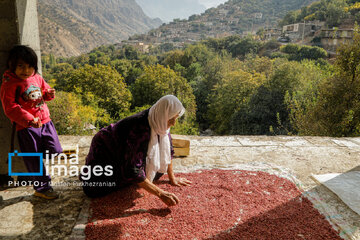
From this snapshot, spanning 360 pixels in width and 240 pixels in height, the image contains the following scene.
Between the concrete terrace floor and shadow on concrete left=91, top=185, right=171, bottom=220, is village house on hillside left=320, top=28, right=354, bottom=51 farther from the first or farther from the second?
shadow on concrete left=91, top=185, right=171, bottom=220

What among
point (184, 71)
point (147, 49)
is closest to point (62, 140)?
point (184, 71)

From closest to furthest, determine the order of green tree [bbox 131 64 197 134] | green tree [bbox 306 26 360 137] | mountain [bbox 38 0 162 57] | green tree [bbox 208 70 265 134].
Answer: green tree [bbox 306 26 360 137] < green tree [bbox 208 70 265 134] < green tree [bbox 131 64 197 134] < mountain [bbox 38 0 162 57]

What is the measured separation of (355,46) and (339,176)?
672 centimetres

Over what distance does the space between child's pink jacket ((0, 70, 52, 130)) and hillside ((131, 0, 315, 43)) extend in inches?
3792

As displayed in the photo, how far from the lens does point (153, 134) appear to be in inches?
88.7

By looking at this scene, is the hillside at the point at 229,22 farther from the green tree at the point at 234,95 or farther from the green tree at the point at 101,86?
the green tree at the point at 101,86

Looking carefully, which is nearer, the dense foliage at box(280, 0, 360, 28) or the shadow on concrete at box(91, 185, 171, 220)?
the shadow on concrete at box(91, 185, 171, 220)

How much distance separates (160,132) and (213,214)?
2.64 feet

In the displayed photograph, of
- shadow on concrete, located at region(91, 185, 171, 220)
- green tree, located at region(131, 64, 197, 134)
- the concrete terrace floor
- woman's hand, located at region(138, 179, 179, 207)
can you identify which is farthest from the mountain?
woman's hand, located at region(138, 179, 179, 207)

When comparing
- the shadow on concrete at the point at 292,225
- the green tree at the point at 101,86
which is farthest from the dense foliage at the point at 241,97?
the shadow on concrete at the point at 292,225

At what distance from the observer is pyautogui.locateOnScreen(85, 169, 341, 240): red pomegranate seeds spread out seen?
1.95 metres

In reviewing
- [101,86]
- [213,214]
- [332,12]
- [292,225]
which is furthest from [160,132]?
[332,12]

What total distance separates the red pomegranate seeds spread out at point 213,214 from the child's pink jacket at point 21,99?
2.98ft

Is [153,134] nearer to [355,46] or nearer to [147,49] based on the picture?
[355,46]
